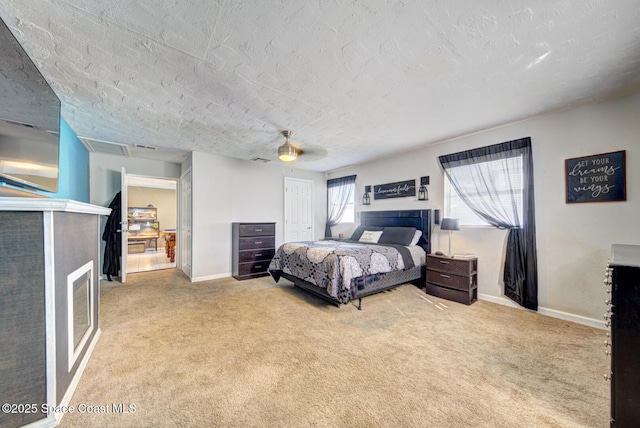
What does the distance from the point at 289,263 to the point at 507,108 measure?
3.48 meters

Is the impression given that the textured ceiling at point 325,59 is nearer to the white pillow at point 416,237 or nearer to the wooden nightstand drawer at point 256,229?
the white pillow at point 416,237

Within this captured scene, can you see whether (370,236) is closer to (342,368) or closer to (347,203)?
(347,203)

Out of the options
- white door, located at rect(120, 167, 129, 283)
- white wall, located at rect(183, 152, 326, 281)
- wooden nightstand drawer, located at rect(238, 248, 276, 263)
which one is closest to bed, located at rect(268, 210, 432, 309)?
wooden nightstand drawer, located at rect(238, 248, 276, 263)

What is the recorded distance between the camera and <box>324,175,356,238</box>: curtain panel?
18.9 feet

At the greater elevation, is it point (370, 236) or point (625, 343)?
point (370, 236)

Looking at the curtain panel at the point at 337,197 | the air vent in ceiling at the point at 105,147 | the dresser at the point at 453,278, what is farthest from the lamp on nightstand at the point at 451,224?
the air vent in ceiling at the point at 105,147

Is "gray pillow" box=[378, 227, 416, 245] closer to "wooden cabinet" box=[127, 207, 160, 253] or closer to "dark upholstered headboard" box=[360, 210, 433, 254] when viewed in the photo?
"dark upholstered headboard" box=[360, 210, 433, 254]

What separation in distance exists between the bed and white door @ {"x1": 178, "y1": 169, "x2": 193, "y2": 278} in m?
1.99

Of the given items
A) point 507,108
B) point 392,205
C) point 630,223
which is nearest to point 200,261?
point 392,205

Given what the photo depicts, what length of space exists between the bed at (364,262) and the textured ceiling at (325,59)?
1756mm

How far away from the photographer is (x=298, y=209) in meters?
5.98

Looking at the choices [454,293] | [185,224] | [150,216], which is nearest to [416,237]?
[454,293]

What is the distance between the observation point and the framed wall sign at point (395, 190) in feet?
14.6

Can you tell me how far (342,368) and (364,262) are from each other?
145cm
